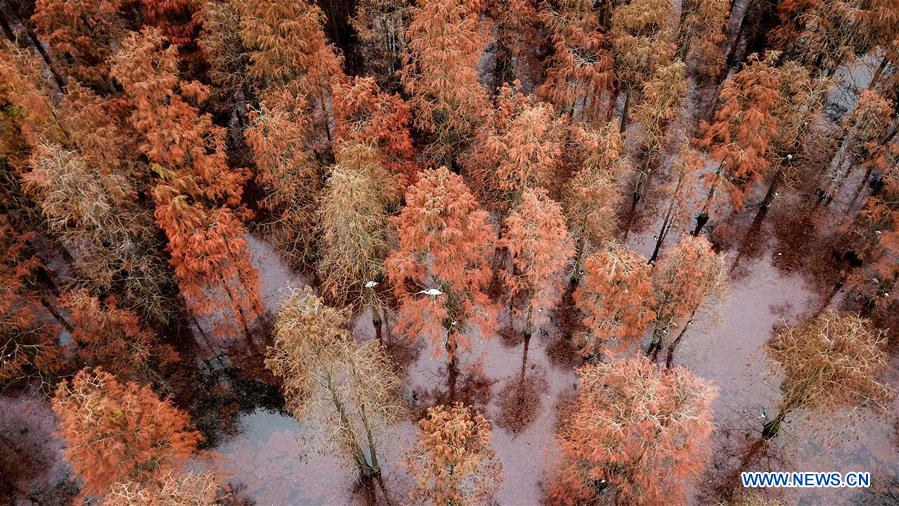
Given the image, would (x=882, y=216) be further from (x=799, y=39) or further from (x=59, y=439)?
(x=59, y=439)

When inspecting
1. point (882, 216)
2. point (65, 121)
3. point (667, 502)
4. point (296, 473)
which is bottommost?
point (296, 473)

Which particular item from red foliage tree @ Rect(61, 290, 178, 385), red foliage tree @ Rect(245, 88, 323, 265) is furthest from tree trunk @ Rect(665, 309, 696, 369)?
red foliage tree @ Rect(61, 290, 178, 385)

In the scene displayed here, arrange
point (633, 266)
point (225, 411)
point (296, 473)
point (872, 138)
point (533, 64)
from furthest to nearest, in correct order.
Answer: point (533, 64) → point (872, 138) → point (225, 411) → point (296, 473) → point (633, 266)

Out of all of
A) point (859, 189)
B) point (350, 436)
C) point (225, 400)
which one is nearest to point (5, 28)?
point (225, 400)

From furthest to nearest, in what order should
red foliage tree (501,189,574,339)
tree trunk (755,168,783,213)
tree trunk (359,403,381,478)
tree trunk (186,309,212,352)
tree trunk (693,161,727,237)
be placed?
tree trunk (755,168,783,213) → tree trunk (186,309,212,352) → tree trunk (693,161,727,237) → red foliage tree (501,189,574,339) → tree trunk (359,403,381,478)

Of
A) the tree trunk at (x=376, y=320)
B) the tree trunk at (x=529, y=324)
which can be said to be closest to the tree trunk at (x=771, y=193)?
the tree trunk at (x=529, y=324)

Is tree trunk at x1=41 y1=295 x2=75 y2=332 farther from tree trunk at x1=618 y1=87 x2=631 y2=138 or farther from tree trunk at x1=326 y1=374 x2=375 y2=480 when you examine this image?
→ tree trunk at x1=618 y1=87 x2=631 y2=138

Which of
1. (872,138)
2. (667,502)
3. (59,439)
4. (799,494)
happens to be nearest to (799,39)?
(872,138)
